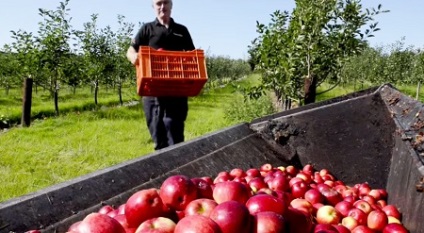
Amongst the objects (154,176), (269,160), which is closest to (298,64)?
(269,160)

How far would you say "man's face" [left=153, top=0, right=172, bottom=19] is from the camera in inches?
169

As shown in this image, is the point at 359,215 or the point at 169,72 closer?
the point at 359,215

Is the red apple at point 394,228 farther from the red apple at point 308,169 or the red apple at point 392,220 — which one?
the red apple at point 308,169

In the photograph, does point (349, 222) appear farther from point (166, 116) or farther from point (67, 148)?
point (67, 148)

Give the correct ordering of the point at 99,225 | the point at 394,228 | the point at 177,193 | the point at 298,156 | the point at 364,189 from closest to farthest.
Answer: the point at 99,225, the point at 177,193, the point at 394,228, the point at 364,189, the point at 298,156

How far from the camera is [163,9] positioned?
4332 millimetres

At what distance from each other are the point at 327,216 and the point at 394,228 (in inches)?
12.5

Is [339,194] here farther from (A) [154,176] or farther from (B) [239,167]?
(A) [154,176]

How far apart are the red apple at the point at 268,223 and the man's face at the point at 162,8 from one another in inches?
133

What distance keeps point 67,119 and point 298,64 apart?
8.16 metres

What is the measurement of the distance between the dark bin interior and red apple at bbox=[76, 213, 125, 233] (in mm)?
287

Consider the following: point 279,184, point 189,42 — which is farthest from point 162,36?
point 279,184

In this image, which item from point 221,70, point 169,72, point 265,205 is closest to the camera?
point 265,205

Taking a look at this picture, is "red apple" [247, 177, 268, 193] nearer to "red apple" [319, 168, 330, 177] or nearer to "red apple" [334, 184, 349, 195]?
"red apple" [334, 184, 349, 195]
